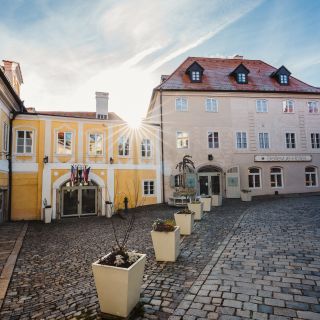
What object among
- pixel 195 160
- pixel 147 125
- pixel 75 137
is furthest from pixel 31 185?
pixel 195 160

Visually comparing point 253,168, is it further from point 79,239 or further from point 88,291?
point 88,291

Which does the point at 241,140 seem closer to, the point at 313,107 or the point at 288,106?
the point at 288,106

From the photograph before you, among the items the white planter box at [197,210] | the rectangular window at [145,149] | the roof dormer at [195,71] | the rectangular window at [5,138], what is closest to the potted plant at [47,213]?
the rectangular window at [5,138]

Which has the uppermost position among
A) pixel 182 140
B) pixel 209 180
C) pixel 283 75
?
pixel 283 75

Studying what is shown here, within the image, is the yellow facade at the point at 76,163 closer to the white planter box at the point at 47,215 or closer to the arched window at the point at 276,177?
the white planter box at the point at 47,215

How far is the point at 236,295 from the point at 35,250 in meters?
7.33

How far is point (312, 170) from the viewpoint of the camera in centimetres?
2344

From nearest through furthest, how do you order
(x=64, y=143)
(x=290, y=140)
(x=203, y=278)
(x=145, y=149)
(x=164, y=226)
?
(x=203, y=278) → (x=164, y=226) → (x=64, y=143) → (x=145, y=149) → (x=290, y=140)

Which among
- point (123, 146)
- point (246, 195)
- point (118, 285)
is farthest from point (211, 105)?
point (118, 285)

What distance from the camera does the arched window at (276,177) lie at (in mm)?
22547

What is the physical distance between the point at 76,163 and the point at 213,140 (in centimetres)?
1215

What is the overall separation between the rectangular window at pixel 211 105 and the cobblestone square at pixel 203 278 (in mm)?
15015

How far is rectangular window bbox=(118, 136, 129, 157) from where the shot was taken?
63.4ft

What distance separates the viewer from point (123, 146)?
19.4m
